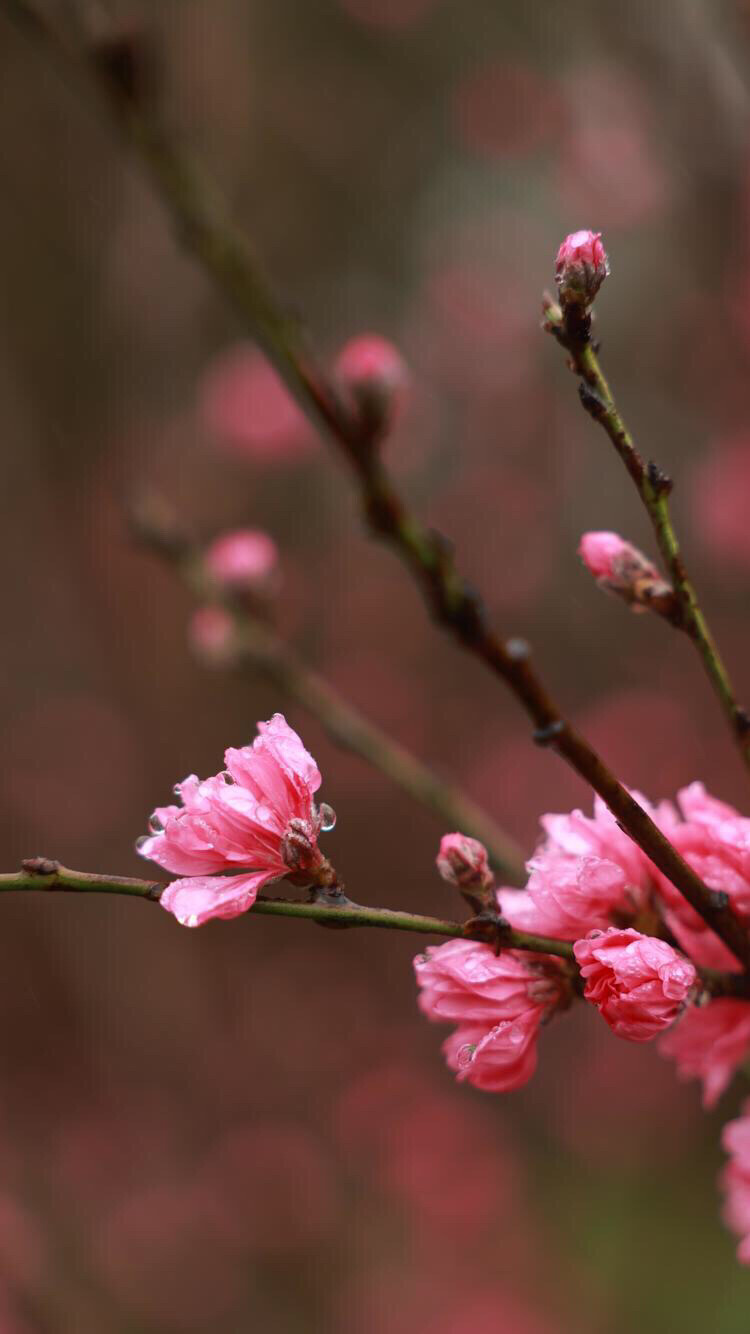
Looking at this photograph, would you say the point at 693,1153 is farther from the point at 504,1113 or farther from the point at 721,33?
the point at 721,33

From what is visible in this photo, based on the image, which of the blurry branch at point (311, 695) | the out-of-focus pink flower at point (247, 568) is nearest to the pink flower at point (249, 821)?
the blurry branch at point (311, 695)

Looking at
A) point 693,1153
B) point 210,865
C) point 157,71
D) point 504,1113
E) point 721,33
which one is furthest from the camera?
point 504,1113

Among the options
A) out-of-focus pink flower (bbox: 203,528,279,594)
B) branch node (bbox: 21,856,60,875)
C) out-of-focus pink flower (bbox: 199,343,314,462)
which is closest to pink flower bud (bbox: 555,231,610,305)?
branch node (bbox: 21,856,60,875)

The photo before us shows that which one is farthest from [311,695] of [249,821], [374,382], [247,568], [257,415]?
[257,415]

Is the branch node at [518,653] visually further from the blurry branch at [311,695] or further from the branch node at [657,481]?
the blurry branch at [311,695]

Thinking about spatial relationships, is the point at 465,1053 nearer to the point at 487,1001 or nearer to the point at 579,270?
the point at 487,1001

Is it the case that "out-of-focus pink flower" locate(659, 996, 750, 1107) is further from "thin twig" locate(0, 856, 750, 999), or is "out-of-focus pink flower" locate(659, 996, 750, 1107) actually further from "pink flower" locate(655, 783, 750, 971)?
"thin twig" locate(0, 856, 750, 999)

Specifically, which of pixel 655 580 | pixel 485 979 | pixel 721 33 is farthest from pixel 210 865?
pixel 721 33
